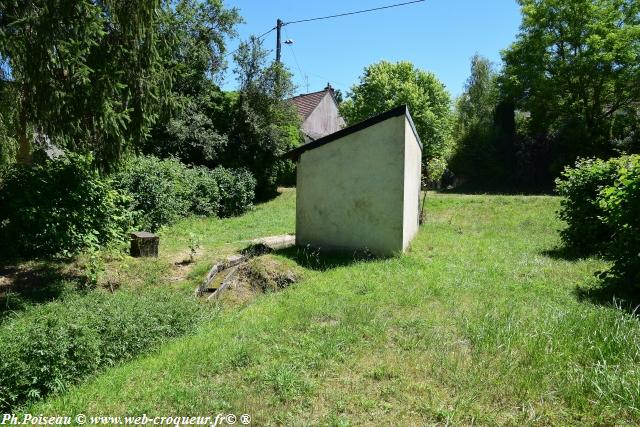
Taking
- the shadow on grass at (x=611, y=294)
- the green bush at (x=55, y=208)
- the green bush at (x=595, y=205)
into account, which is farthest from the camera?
the green bush at (x=55, y=208)

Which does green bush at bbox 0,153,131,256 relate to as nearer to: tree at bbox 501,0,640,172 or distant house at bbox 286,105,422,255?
distant house at bbox 286,105,422,255

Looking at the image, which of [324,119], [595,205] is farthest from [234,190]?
[324,119]

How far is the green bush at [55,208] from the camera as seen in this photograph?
7.50 metres

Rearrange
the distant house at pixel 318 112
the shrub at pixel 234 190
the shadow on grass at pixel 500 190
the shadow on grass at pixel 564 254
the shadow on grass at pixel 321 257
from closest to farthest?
the shadow on grass at pixel 321 257 < the shadow on grass at pixel 564 254 < the shrub at pixel 234 190 < the shadow on grass at pixel 500 190 < the distant house at pixel 318 112

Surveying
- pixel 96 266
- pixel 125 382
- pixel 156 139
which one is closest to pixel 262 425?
pixel 125 382

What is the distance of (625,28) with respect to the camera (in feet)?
74.0

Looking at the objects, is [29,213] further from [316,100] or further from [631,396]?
[316,100]

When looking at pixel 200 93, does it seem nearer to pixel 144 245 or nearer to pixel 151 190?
pixel 151 190

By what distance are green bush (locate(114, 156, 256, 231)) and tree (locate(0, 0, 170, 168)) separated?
1297 mm

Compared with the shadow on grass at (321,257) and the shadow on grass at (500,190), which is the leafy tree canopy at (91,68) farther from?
the shadow on grass at (500,190)

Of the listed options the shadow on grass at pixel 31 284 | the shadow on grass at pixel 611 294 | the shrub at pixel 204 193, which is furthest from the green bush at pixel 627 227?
the shrub at pixel 204 193

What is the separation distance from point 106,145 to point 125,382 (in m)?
4.78

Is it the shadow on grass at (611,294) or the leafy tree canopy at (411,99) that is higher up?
the leafy tree canopy at (411,99)

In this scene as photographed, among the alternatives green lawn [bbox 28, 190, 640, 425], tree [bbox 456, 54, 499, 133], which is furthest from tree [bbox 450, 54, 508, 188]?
green lawn [bbox 28, 190, 640, 425]
